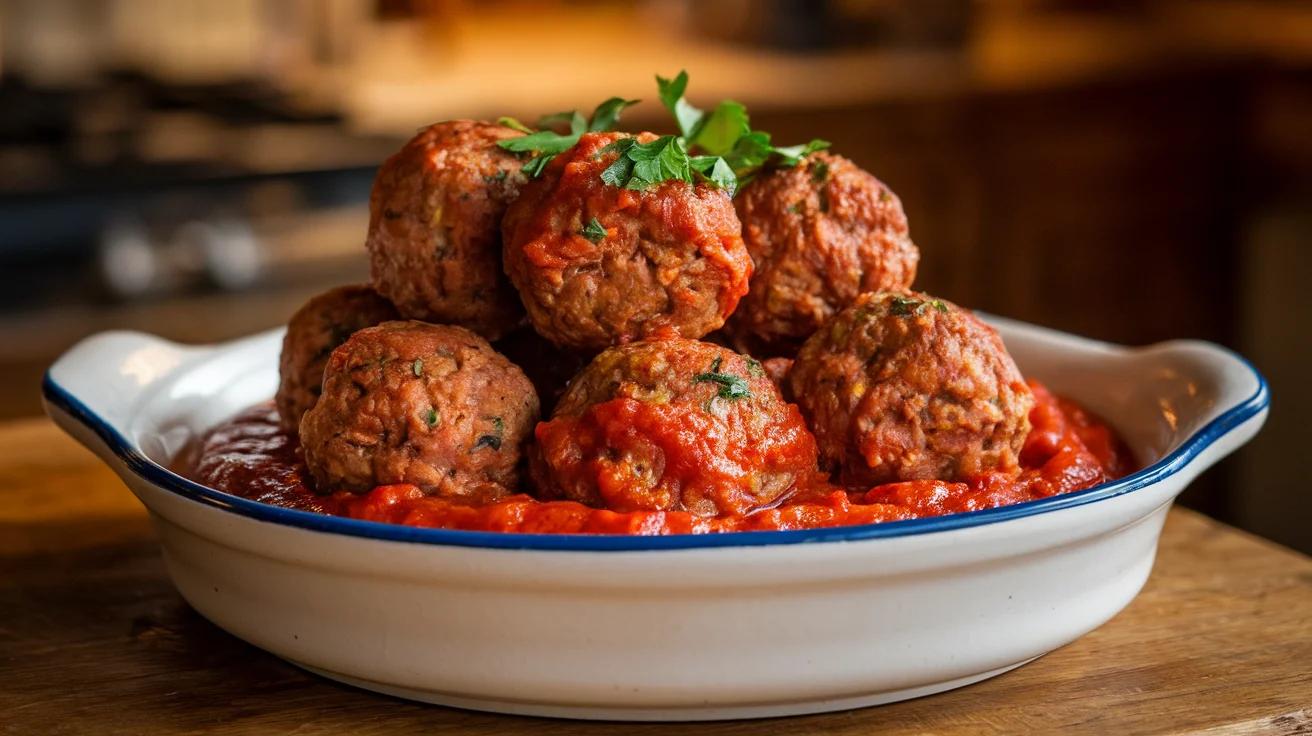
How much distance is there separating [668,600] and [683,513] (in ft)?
0.66

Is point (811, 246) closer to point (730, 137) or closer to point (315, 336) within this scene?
point (730, 137)

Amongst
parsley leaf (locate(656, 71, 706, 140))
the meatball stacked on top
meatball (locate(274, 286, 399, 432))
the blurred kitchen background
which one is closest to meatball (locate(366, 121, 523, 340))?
the meatball stacked on top

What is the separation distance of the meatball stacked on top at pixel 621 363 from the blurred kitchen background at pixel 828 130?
287cm

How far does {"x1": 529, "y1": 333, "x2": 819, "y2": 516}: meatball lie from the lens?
1.79 meters

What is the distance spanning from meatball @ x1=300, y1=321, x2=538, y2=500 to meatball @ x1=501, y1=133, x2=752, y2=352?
127 mm

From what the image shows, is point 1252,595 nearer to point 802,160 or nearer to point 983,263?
point 802,160

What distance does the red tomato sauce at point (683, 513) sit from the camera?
171cm

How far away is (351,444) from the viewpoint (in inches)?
74.1

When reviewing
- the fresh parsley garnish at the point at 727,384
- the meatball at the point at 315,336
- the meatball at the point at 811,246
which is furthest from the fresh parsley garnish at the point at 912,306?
the meatball at the point at 315,336

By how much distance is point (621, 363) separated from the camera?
1863 mm

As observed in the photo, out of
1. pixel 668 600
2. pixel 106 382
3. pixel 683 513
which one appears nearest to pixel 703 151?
pixel 683 513

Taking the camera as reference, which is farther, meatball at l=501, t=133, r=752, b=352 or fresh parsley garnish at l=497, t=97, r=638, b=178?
fresh parsley garnish at l=497, t=97, r=638, b=178

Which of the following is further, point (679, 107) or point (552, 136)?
point (679, 107)

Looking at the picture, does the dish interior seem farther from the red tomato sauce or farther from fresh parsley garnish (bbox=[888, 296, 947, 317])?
fresh parsley garnish (bbox=[888, 296, 947, 317])
